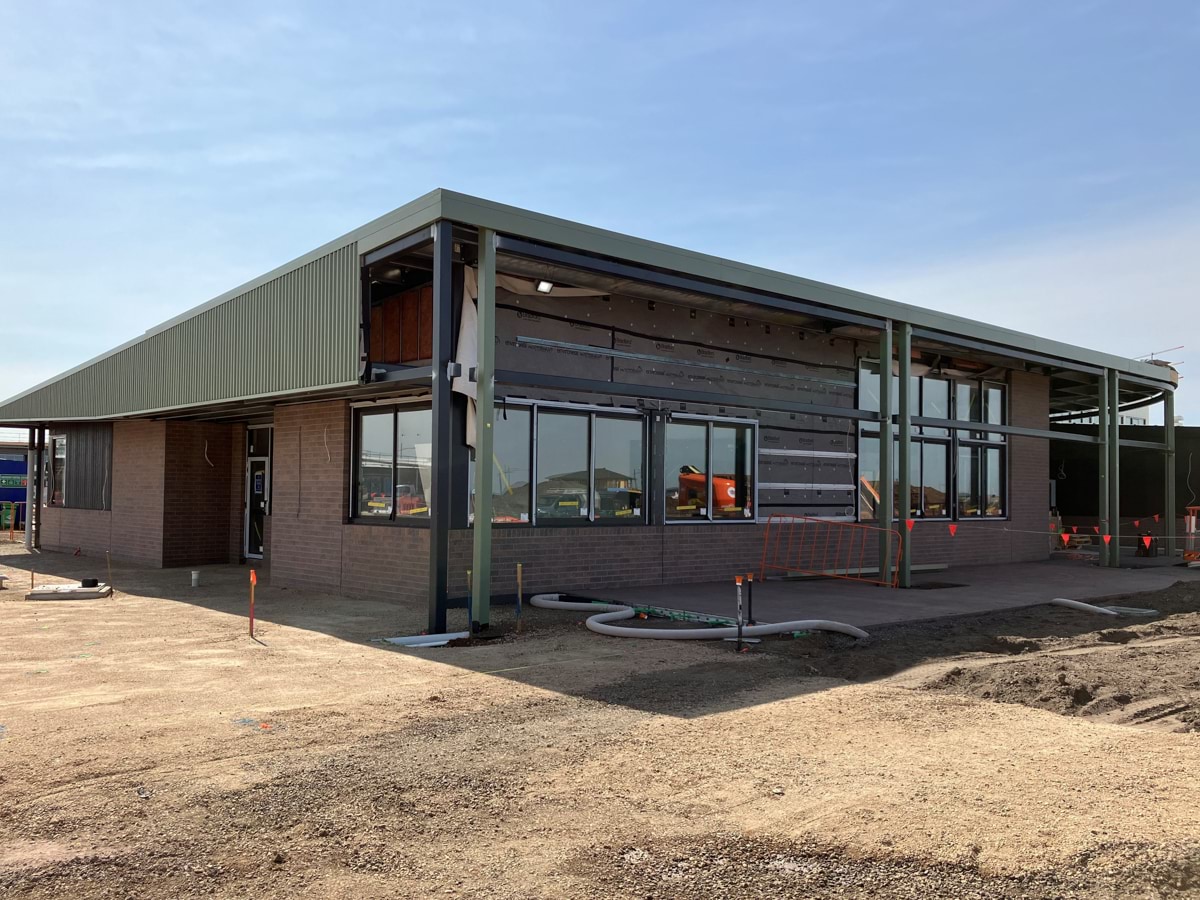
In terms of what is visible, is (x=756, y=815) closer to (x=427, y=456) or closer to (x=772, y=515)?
(x=427, y=456)

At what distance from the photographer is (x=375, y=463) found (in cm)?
1547

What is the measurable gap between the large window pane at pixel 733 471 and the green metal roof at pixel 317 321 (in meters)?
2.92

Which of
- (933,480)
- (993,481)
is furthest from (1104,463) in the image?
(933,480)

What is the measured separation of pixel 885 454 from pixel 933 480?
4.96 m

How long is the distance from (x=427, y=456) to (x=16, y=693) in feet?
23.1

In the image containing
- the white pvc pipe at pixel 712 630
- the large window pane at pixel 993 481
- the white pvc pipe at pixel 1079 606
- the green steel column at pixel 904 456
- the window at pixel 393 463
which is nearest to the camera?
the white pvc pipe at pixel 712 630

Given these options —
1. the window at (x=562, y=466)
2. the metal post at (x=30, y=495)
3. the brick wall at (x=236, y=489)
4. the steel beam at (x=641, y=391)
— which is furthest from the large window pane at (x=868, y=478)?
the metal post at (x=30, y=495)

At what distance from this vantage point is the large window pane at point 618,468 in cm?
1545

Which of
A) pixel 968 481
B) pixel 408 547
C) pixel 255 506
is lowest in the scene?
pixel 408 547

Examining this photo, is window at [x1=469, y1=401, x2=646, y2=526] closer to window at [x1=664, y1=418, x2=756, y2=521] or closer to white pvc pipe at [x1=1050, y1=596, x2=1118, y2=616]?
window at [x1=664, y1=418, x2=756, y2=521]

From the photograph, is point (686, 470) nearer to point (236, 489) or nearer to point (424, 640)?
point (424, 640)

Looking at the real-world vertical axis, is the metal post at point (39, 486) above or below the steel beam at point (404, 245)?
below

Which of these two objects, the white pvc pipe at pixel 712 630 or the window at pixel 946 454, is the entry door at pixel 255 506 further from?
the window at pixel 946 454

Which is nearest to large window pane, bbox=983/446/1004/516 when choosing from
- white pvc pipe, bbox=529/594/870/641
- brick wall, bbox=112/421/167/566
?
white pvc pipe, bbox=529/594/870/641
